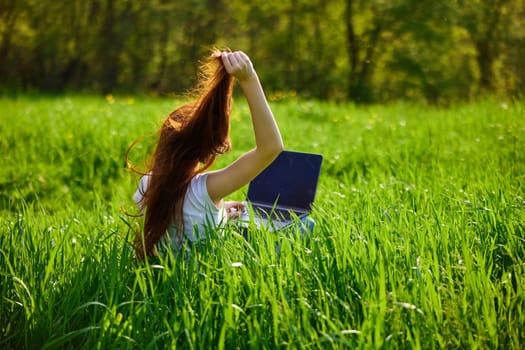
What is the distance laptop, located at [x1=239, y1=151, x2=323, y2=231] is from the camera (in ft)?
11.7

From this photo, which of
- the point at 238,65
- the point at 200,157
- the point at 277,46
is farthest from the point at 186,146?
the point at 277,46

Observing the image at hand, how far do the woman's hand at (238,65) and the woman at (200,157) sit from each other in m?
0.01

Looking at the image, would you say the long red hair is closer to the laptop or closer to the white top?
the white top

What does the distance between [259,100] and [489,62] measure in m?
12.8

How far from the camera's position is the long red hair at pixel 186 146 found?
2.59m

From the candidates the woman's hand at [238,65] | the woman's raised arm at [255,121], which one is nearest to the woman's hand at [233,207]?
the woman's raised arm at [255,121]

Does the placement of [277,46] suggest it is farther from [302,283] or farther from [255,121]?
[302,283]

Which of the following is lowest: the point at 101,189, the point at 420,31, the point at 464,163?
the point at 101,189

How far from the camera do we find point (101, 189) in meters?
5.40

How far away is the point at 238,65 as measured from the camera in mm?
2449

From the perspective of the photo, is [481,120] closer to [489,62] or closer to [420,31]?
[420,31]

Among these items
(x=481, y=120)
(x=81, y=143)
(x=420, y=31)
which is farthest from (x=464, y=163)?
(x=420, y=31)

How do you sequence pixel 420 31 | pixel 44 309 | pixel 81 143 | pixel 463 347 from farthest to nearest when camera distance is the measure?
pixel 420 31
pixel 81 143
pixel 44 309
pixel 463 347

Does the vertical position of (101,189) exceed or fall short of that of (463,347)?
it falls short
